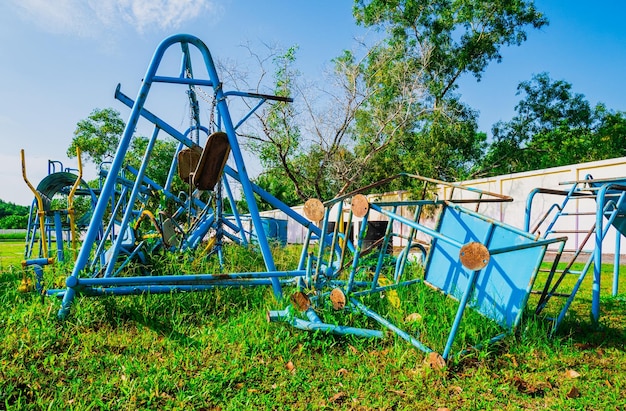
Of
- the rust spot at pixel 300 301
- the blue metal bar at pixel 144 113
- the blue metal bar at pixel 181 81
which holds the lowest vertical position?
the rust spot at pixel 300 301

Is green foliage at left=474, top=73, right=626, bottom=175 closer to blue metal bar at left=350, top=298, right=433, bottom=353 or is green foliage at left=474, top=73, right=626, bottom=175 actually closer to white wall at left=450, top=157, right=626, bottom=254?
white wall at left=450, top=157, right=626, bottom=254

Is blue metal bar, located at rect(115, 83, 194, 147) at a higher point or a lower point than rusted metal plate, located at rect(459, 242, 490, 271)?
higher

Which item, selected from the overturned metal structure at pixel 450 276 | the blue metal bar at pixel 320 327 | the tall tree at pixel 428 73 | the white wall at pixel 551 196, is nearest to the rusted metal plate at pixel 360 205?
the overturned metal structure at pixel 450 276

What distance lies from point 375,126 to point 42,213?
1465 centimetres

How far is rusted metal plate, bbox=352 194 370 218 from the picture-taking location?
3.07 metres

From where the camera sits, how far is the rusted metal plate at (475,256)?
2.29 metres

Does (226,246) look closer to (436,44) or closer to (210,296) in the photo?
(210,296)

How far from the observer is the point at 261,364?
8.83 ft

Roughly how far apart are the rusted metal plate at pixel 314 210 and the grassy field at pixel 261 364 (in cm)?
78

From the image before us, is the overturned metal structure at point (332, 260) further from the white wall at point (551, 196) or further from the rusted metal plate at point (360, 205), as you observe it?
the white wall at point (551, 196)

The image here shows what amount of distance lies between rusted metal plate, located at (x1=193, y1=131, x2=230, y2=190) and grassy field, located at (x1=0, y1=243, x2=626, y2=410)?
3.47ft

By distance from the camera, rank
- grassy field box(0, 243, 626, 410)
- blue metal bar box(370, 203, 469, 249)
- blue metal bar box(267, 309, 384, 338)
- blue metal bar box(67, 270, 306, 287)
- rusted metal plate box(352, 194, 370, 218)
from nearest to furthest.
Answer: grassy field box(0, 243, 626, 410) → blue metal bar box(370, 203, 469, 249) → blue metal bar box(267, 309, 384, 338) → rusted metal plate box(352, 194, 370, 218) → blue metal bar box(67, 270, 306, 287)

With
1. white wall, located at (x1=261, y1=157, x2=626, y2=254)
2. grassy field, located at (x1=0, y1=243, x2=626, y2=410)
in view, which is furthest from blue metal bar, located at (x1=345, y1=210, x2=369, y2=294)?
white wall, located at (x1=261, y1=157, x2=626, y2=254)

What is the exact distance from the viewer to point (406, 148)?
18703mm
